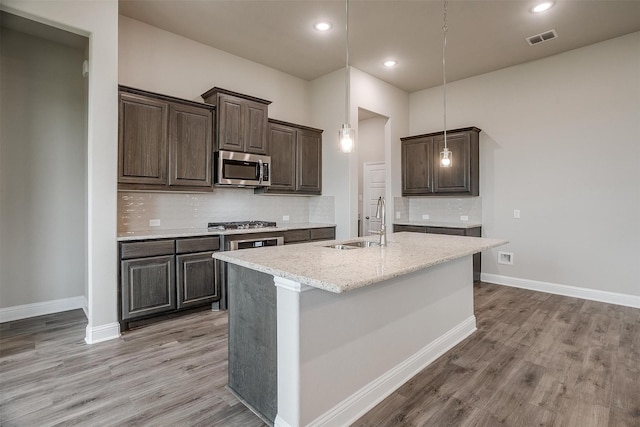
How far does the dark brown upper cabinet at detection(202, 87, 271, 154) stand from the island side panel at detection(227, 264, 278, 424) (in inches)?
86.6

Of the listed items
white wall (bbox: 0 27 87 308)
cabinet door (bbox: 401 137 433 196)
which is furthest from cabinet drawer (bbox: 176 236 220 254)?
cabinet door (bbox: 401 137 433 196)

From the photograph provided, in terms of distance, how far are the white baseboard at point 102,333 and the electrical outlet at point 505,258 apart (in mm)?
4952

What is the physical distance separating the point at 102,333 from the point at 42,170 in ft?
6.55

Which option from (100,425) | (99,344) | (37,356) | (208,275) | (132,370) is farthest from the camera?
(208,275)

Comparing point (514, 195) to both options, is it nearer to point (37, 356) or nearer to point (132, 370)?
point (132, 370)

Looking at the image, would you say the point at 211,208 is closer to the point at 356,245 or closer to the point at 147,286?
the point at 147,286

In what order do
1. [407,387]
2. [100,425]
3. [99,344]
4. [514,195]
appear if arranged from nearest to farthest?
[100,425]
[407,387]
[99,344]
[514,195]

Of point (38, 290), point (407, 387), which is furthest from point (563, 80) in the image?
point (38, 290)

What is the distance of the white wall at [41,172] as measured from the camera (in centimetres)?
339

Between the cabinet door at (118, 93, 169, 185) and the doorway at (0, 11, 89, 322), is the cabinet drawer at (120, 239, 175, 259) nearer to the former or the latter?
the cabinet door at (118, 93, 169, 185)

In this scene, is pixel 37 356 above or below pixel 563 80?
below

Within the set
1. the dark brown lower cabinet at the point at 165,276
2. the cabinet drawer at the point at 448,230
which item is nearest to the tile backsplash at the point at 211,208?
the dark brown lower cabinet at the point at 165,276

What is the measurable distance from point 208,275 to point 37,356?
1480mm

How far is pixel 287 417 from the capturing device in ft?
5.55
